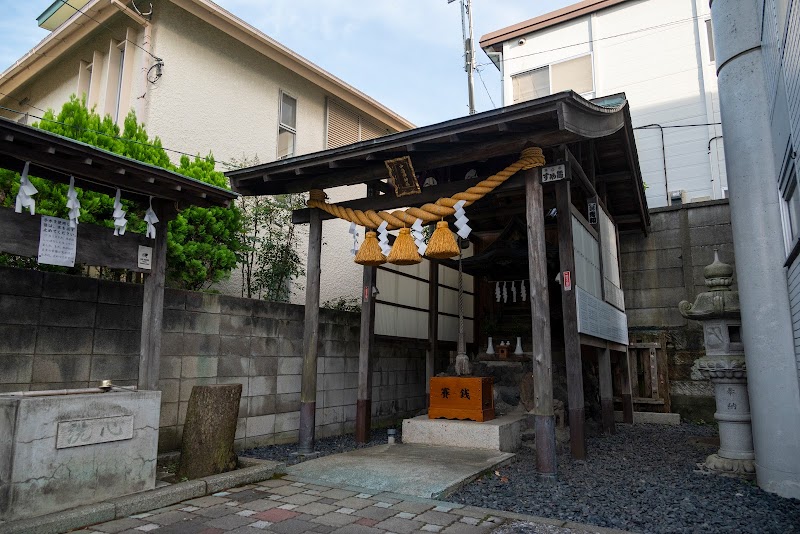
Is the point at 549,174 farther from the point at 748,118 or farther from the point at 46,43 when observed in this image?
the point at 46,43

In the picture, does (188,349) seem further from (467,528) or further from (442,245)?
(467,528)

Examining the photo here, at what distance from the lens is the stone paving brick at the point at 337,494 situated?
5.17 metres

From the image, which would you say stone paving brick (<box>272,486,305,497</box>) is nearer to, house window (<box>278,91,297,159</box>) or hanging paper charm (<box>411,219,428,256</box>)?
hanging paper charm (<box>411,219,428,256</box>)

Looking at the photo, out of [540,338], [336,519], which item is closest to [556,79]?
[540,338]

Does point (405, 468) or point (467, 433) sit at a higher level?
point (467, 433)

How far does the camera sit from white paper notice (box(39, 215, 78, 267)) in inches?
193

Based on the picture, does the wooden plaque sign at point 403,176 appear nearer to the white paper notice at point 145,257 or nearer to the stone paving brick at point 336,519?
the white paper notice at point 145,257

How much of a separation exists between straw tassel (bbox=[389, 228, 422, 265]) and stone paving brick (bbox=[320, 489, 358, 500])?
2958 millimetres

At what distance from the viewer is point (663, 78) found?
15.3 metres

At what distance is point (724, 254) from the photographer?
10.7 metres

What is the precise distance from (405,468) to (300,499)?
155cm

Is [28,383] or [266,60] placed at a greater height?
[266,60]

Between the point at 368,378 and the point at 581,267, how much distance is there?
12.4ft

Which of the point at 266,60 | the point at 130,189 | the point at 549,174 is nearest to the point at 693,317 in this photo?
the point at 549,174
